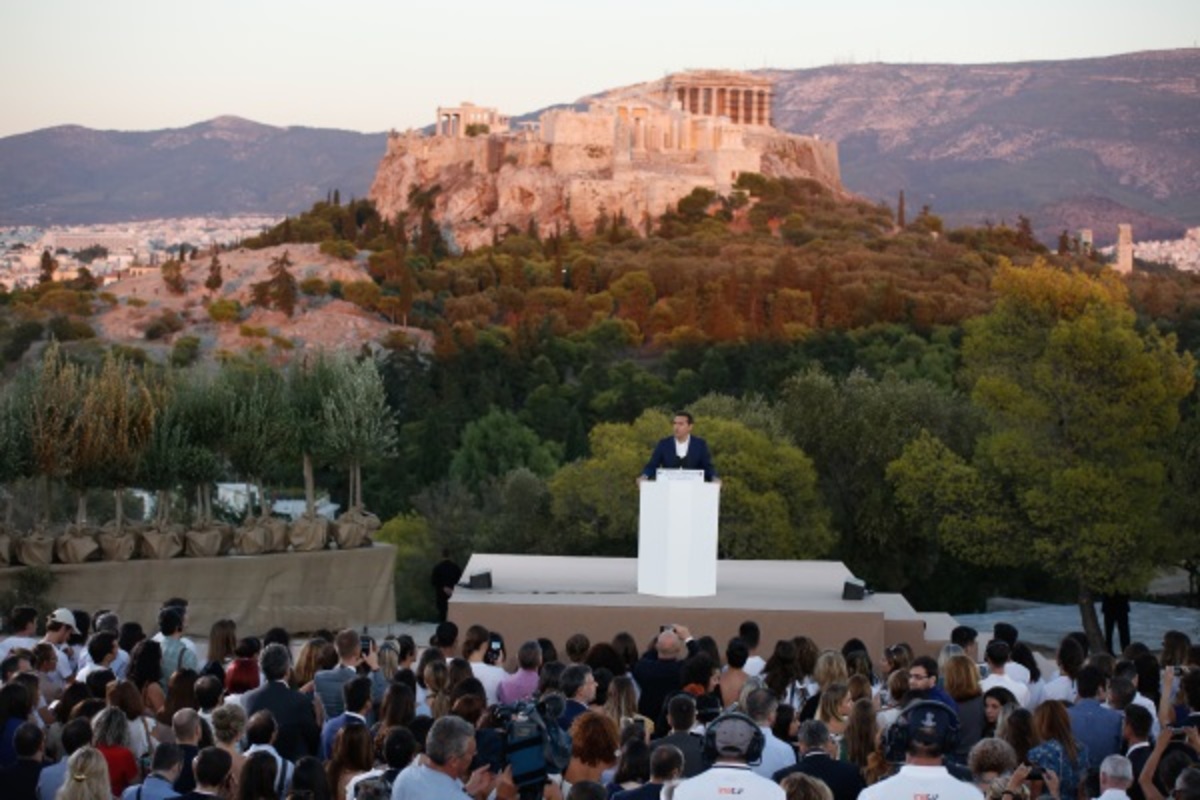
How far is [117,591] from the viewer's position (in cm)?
2377

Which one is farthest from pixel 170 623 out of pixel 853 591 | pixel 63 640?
pixel 853 591

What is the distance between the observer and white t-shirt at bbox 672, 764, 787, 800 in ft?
29.8

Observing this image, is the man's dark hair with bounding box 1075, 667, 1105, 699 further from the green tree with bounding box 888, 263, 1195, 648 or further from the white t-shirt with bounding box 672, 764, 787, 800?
the green tree with bounding box 888, 263, 1195, 648

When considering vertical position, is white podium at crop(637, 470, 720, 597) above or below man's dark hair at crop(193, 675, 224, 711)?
below

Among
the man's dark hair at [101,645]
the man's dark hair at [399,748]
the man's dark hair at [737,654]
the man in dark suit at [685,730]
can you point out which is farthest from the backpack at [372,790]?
the man's dark hair at [101,645]

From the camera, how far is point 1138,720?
36.1 feet

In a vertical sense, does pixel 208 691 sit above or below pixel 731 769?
below

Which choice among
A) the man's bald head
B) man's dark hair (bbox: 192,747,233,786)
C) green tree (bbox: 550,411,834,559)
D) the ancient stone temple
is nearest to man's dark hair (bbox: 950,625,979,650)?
the man's bald head

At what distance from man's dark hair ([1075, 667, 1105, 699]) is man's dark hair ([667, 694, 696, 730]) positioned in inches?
94.9

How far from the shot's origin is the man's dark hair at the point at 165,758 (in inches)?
388

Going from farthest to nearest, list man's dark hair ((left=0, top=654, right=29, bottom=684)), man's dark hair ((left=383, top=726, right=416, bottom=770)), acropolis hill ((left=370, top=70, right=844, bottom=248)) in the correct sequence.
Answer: acropolis hill ((left=370, top=70, right=844, bottom=248)) → man's dark hair ((left=0, top=654, right=29, bottom=684)) → man's dark hair ((left=383, top=726, right=416, bottom=770))

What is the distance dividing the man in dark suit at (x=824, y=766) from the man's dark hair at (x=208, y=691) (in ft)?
10.2

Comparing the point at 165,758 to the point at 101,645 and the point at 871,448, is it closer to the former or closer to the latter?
the point at 101,645

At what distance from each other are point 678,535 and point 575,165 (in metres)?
129
